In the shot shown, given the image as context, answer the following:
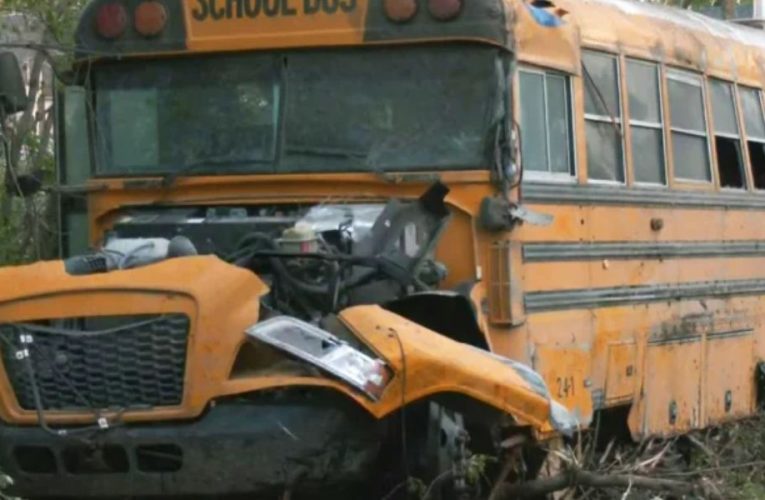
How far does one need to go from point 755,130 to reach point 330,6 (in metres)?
3.94

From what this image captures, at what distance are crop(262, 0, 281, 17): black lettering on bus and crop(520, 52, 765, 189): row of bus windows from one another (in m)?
1.14

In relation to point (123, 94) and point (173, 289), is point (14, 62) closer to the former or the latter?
point (123, 94)

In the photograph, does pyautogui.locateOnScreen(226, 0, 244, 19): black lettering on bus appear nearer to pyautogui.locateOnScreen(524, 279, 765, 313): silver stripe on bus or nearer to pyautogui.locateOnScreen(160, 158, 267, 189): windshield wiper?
pyautogui.locateOnScreen(160, 158, 267, 189): windshield wiper

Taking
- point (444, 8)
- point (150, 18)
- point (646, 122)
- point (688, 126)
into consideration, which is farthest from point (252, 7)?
point (688, 126)

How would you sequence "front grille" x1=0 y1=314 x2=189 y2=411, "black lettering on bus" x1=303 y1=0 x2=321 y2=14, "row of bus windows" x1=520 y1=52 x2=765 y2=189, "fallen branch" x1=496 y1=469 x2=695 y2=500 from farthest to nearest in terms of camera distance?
"row of bus windows" x1=520 y1=52 x2=765 y2=189, "black lettering on bus" x1=303 y1=0 x2=321 y2=14, "fallen branch" x1=496 y1=469 x2=695 y2=500, "front grille" x1=0 y1=314 x2=189 y2=411

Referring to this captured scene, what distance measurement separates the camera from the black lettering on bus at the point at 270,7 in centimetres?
916

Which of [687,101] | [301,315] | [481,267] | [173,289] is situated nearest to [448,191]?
[481,267]

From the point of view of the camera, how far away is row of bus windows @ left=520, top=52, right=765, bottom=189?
9.38 m

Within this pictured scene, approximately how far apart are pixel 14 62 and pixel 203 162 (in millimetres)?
1018

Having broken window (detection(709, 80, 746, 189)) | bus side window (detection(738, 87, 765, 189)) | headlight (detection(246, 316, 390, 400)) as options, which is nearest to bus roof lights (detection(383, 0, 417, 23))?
headlight (detection(246, 316, 390, 400))

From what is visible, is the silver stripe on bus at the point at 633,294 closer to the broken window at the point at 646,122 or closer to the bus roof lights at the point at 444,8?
the broken window at the point at 646,122

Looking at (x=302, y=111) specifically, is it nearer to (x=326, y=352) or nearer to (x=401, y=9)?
(x=401, y=9)

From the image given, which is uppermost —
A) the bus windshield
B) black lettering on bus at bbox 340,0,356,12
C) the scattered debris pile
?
black lettering on bus at bbox 340,0,356,12

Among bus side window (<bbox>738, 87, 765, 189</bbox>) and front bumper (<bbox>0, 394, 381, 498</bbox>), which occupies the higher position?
bus side window (<bbox>738, 87, 765, 189</bbox>)
